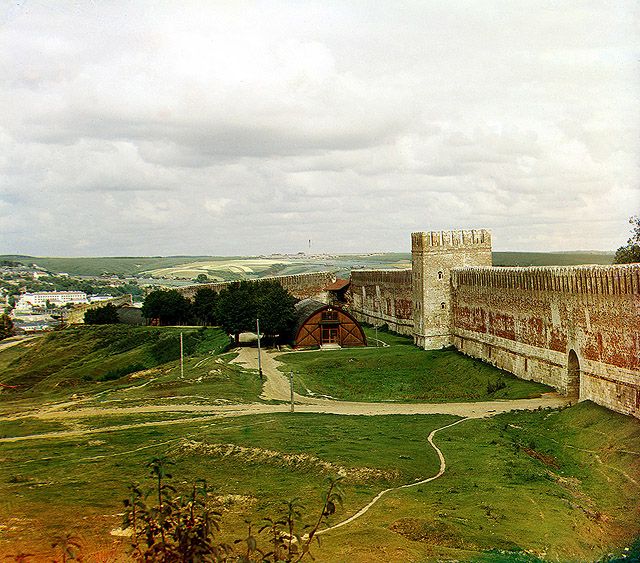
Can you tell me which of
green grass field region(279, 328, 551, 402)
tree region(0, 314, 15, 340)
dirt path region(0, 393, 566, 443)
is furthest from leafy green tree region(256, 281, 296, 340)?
tree region(0, 314, 15, 340)

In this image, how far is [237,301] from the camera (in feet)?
194

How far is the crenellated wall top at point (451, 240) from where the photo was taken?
5038cm

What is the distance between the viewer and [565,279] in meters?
31.6

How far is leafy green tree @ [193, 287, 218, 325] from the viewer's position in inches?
3061

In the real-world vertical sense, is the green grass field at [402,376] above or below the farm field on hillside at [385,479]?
below

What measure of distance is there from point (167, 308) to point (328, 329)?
27626 mm

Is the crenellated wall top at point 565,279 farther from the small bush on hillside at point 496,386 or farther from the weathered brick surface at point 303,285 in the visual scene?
the weathered brick surface at point 303,285

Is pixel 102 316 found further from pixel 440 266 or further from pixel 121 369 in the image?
pixel 440 266

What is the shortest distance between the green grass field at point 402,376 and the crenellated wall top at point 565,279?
5104 millimetres

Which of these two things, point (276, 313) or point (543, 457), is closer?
point (543, 457)

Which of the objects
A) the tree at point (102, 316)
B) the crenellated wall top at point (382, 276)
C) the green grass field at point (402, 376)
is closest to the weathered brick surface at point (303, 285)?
the crenellated wall top at point (382, 276)

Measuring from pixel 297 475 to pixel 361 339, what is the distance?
38.9 m

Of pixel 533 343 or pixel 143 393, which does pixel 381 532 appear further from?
pixel 143 393

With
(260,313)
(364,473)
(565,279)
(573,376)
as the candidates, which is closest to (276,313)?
(260,313)
